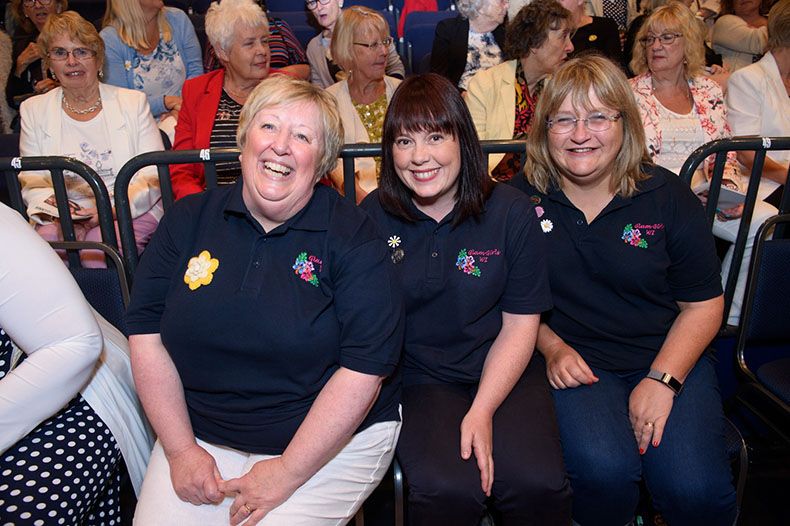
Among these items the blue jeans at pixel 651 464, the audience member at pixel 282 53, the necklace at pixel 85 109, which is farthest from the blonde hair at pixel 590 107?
the audience member at pixel 282 53

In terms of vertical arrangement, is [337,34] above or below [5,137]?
above

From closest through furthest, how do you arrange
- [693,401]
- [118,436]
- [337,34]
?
[118,436] → [693,401] → [337,34]

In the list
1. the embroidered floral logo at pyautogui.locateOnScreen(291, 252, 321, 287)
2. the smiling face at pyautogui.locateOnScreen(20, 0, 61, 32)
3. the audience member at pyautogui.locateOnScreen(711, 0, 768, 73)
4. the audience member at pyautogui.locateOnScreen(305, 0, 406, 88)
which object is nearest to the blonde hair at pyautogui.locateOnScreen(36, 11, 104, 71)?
the audience member at pyautogui.locateOnScreen(305, 0, 406, 88)

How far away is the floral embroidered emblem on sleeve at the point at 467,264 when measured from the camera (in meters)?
1.78

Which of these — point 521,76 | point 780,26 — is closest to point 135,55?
point 521,76

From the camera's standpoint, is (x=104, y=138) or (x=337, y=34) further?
(x=337, y=34)

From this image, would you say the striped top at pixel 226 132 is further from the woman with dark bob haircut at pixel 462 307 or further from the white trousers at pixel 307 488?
the white trousers at pixel 307 488

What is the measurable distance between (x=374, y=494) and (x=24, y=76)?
350 cm

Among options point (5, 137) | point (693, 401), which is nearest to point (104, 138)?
point (5, 137)

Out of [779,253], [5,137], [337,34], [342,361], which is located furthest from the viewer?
[337,34]

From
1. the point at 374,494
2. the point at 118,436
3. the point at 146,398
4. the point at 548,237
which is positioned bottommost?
the point at 374,494

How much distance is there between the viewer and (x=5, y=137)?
280cm

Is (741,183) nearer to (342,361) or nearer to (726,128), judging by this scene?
(726,128)

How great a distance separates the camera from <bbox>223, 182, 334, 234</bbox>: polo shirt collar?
160cm
